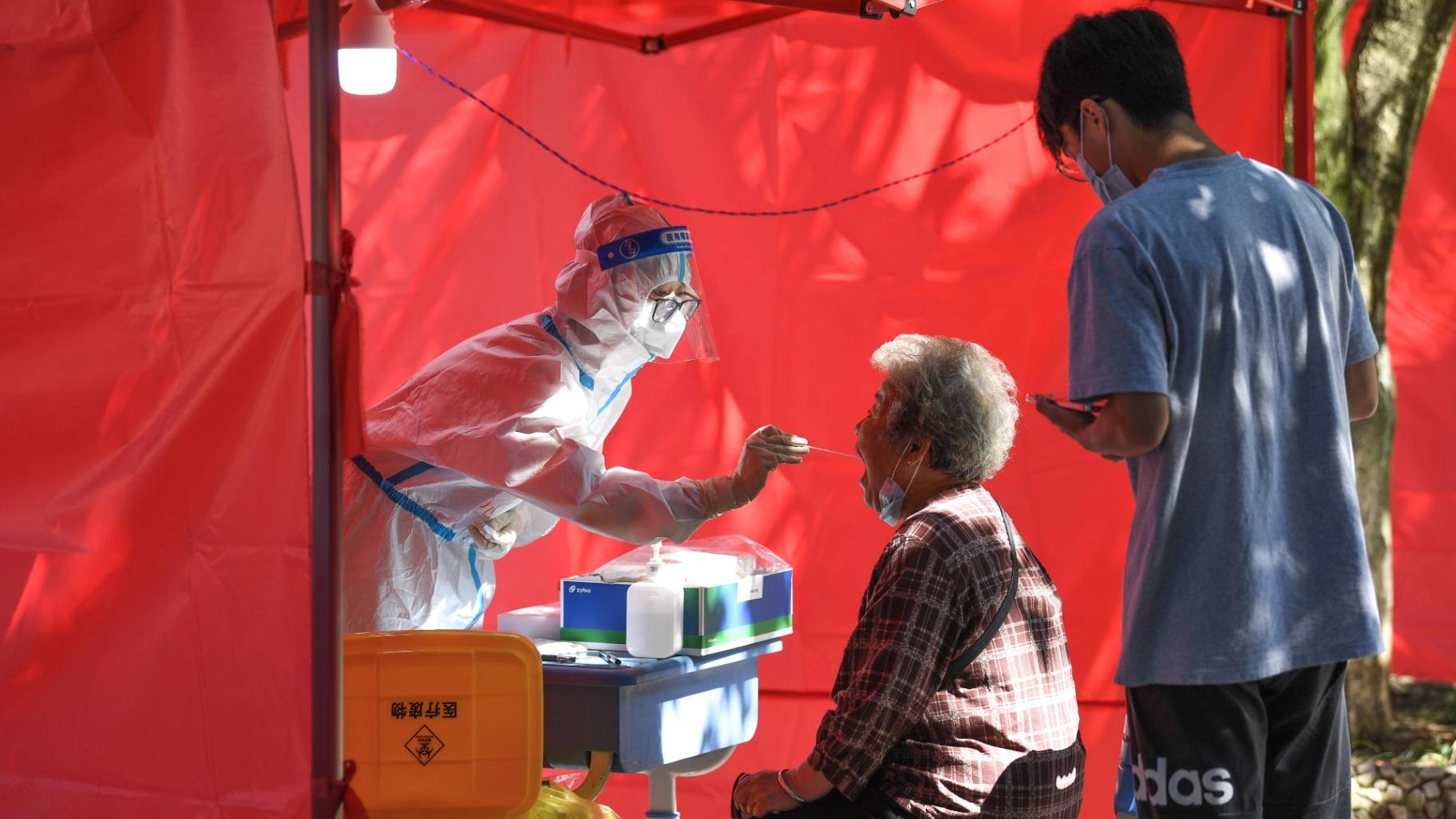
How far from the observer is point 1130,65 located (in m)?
1.81

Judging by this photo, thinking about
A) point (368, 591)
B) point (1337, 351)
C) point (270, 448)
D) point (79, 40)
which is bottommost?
point (368, 591)

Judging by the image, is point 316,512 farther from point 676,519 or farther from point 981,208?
point 981,208

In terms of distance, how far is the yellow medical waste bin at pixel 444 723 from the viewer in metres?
2.29

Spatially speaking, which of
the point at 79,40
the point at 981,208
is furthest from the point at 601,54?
the point at 79,40

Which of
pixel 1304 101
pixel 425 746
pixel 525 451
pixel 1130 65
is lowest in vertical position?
pixel 425 746

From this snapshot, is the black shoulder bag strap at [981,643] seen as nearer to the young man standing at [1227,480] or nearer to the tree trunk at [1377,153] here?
the young man standing at [1227,480]

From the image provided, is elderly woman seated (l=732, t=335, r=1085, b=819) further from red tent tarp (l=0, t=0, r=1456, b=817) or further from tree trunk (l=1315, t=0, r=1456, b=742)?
tree trunk (l=1315, t=0, r=1456, b=742)

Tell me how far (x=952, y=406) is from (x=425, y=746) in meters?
1.14

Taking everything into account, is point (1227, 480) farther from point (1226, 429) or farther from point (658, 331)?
point (658, 331)

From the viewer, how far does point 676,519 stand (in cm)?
276

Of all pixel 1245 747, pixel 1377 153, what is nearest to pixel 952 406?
pixel 1245 747

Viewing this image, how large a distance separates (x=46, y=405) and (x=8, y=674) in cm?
40

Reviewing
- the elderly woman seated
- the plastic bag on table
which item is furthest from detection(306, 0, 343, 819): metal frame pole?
the plastic bag on table

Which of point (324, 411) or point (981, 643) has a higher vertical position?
point (324, 411)
